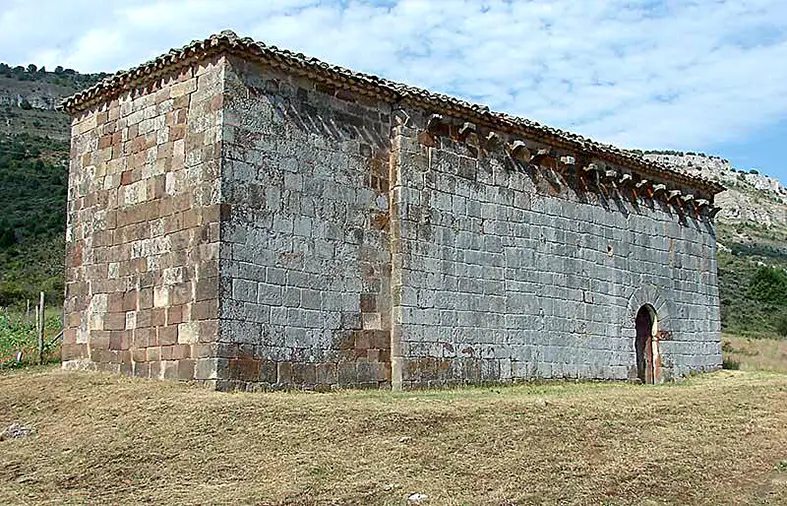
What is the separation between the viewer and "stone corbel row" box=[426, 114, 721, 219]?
1542cm

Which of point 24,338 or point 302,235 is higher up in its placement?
point 302,235

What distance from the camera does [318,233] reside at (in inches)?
529

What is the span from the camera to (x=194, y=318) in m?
12.4

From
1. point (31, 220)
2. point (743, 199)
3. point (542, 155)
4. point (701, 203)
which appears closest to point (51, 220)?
point (31, 220)

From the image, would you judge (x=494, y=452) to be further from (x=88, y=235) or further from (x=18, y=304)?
(x=18, y=304)

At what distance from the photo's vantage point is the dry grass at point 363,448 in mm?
9352

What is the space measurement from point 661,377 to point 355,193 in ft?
27.0

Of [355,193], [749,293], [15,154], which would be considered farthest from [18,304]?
[749,293]

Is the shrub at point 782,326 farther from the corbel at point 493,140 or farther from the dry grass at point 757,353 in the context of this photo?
the corbel at point 493,140

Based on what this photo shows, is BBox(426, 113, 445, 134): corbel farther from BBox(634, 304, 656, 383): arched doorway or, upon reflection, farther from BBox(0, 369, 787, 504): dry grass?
BBox(634, 304, 656, 383): arched doorway

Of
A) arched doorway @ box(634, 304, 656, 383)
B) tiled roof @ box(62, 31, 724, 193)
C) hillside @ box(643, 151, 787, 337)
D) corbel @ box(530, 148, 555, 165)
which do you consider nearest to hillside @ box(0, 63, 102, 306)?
tiled roof @ box(62, 31, 724, 193)

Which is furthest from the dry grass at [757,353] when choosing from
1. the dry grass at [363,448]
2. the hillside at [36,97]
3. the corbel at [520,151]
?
the hillside at [36,97]

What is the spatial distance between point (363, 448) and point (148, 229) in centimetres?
505

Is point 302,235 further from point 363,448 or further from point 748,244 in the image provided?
point 748,244
